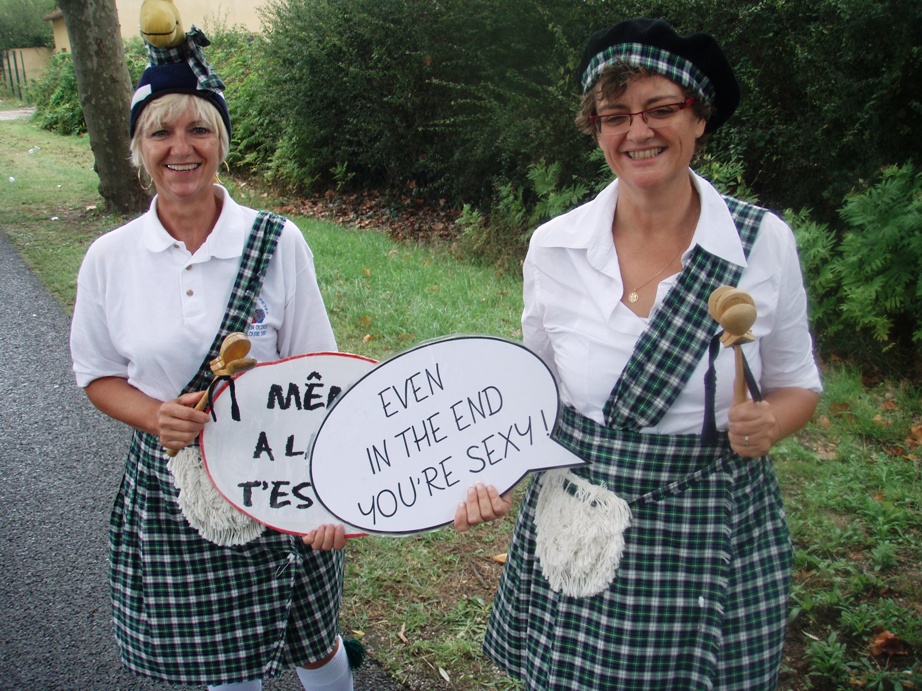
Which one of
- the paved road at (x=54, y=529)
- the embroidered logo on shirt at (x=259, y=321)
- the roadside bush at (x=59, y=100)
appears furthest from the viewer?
the roadside bush at (x=59, y=100)

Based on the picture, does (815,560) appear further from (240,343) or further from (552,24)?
(552,24)

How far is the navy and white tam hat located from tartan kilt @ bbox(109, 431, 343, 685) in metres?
0.84

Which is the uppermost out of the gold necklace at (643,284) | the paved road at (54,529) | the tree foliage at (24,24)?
the tree foliage at (24,24)

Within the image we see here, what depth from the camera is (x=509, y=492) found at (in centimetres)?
185

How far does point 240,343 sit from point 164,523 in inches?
25.8

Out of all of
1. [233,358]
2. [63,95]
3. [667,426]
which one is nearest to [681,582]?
[667,426]

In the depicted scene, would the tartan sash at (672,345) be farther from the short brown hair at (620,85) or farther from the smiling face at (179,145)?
the smiling face at (179,145)

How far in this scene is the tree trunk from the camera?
9.63m

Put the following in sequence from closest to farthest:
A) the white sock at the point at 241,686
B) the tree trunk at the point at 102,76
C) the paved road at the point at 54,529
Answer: the white sock at the point at 241,686, the paved road at the point at 54,529, the tree trunk at the point at 102,76

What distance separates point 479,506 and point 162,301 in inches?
35.4

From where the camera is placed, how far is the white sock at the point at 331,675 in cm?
242

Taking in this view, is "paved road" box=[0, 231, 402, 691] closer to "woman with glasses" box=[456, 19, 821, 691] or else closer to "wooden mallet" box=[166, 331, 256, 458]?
"woman with glasses" box=[456, 19, 821, 691]

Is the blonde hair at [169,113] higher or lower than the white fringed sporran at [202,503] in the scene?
higher

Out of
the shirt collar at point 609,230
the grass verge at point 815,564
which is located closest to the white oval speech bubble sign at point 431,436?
the shirt collar at point 609,230
